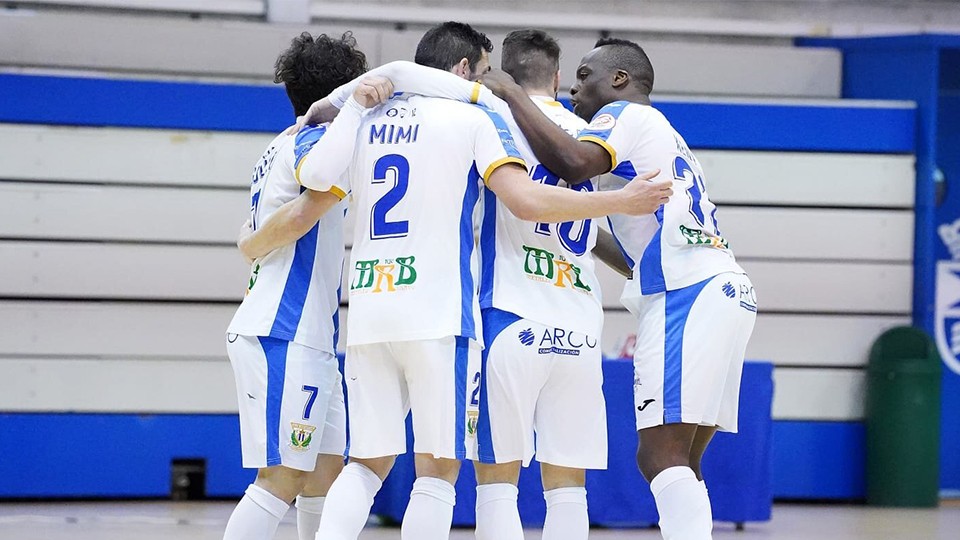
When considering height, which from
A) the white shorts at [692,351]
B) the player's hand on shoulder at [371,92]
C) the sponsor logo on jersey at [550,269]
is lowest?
the white shorts at [692,351]

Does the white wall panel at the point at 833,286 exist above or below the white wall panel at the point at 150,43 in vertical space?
below

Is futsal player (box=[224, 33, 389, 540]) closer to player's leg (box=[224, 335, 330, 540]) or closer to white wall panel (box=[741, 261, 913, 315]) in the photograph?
player's leg (box=[224, 335, 330, 540])

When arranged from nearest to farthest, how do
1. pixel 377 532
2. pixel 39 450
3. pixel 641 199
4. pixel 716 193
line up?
pixel 641 199, pixel 377 532, pixel 39 450, pixel 716 193

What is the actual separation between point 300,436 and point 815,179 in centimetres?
595

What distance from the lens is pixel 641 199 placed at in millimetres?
3953

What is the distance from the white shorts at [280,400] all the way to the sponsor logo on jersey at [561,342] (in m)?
0.78

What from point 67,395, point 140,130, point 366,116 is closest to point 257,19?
point 140,130

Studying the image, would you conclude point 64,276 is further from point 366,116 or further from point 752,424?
point 366,116

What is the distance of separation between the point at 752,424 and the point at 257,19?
14.6 ft

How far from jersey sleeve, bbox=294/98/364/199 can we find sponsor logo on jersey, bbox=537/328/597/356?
81 cm

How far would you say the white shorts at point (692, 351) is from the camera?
13.9ft

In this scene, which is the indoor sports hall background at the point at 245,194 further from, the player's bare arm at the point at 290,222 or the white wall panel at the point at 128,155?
the player's bare arm at the point at 290,222

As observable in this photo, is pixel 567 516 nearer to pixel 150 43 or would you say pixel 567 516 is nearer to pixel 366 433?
pixel 366 433

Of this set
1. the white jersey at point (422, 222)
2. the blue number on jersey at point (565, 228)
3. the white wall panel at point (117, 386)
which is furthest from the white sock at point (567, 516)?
the white wall panel at point (117, 386)
